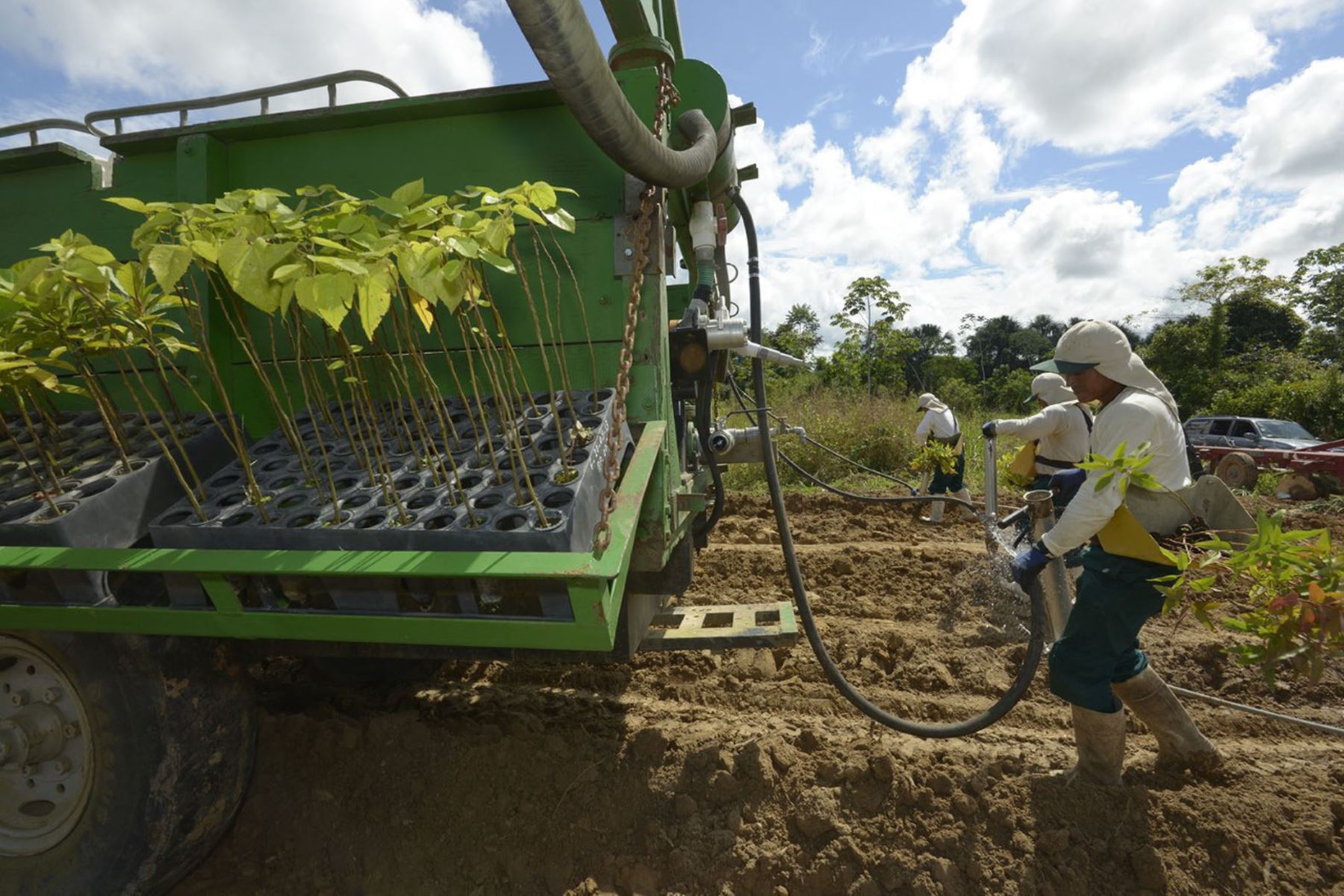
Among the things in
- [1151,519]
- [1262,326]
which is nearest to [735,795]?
[1151,519]

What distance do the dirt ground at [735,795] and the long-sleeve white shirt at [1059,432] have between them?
66.9 inches

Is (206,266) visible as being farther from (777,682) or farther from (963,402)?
(963,402)

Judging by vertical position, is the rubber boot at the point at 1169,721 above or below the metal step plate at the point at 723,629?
below

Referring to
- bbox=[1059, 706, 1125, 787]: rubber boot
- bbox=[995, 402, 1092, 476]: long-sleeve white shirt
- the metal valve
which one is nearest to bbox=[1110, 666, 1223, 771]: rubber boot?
bbox=[1059, 706, 1125, 787]: rubber boot

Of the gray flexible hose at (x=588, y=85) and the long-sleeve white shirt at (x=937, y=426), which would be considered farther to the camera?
the long-sleeve white shirt at (x=937, y=426)

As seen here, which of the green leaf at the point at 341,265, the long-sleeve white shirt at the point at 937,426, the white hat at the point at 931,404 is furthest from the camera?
the white hat at the point at 931,404

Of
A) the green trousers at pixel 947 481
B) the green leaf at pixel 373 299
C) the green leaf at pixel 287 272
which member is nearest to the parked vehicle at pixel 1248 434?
the green trousers at pixel 947 481

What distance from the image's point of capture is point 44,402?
240 cm

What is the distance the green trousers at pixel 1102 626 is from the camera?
8.44ft

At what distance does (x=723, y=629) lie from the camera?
2.84 metres

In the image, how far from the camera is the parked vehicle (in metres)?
12.2

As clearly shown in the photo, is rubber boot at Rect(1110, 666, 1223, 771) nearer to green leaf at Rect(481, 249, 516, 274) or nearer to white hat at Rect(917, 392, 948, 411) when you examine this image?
green leaf at Rect(481, 249, 516, 274)

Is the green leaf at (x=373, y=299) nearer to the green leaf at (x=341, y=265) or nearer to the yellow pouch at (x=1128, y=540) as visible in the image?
the green leaf at (x=341, y=265)

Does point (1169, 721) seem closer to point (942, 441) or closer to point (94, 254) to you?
point (94, 254)
